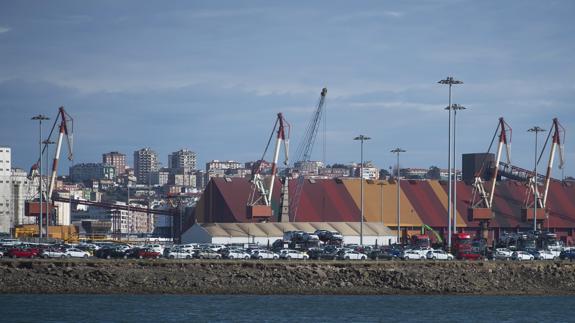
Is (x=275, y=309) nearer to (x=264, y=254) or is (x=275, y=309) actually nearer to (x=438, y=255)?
(x=264, y=254)

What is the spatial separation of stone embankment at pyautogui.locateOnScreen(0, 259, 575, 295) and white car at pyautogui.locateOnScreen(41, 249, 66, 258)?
10.9 m

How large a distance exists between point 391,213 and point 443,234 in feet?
24.3

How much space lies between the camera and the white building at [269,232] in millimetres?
134125

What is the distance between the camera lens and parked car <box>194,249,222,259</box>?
102 meters

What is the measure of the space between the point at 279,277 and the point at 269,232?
51.5m

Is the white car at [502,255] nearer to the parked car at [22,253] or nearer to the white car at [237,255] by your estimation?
the white car at [237,255]

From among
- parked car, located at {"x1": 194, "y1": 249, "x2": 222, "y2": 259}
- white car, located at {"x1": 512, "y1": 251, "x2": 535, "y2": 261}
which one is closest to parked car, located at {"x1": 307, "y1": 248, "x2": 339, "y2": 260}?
parked car, located at {"x1": 194, "y1": 249, "x2": 222, "y2": 259}

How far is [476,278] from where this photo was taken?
306 ft

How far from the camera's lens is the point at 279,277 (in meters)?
88.6

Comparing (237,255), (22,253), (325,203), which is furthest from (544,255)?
(22,253)

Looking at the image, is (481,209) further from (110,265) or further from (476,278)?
(110,265)

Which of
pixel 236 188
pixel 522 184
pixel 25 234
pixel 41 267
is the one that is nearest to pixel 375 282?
pixel 41 267

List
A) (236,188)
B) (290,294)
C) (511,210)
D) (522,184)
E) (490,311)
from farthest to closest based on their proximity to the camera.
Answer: (522,184) → (511,210) → (236,188) → (290,294) → (490,311)

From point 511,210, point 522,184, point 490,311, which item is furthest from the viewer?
point 522,184
